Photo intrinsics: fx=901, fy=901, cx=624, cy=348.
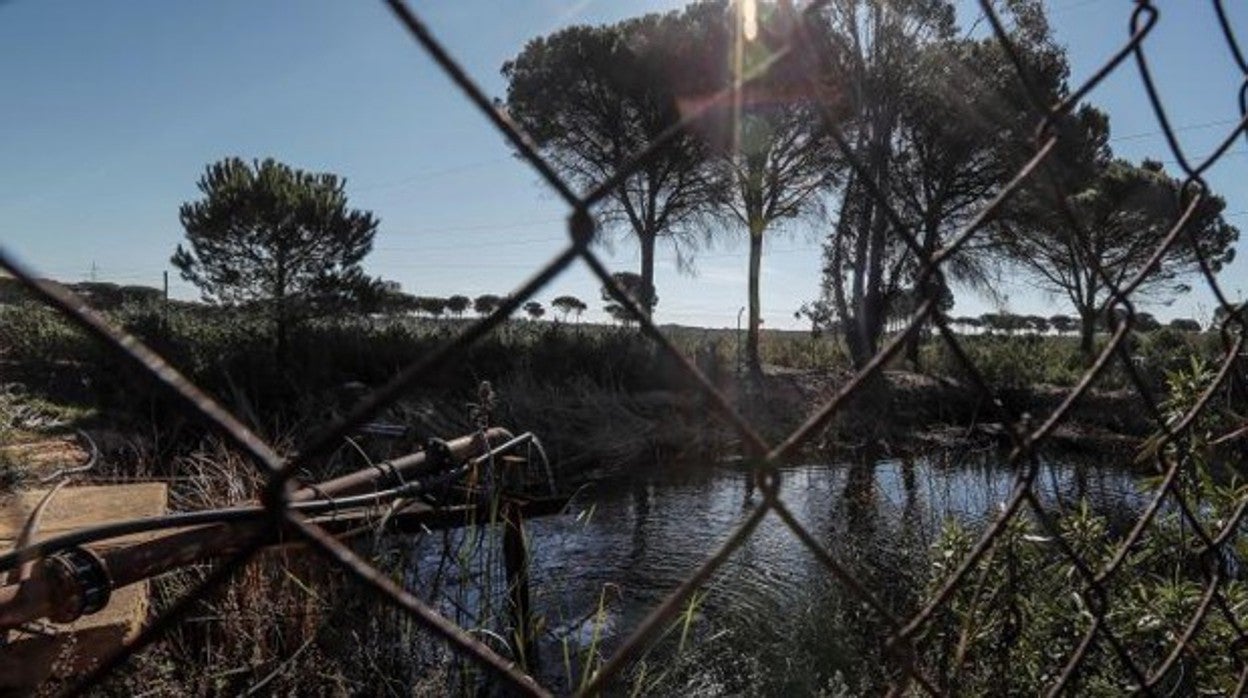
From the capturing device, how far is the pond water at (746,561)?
14.0ft

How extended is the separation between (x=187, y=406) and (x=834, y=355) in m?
23.1

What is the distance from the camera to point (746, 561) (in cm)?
643

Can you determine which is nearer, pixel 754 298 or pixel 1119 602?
pixel 1119 602

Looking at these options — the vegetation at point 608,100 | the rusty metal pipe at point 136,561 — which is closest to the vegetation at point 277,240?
the vegetation at point 608,100

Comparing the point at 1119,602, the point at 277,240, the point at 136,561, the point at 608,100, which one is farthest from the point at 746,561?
the point at 608,100

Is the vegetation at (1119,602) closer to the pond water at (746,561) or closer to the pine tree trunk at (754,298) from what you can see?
the pond water at (746,561)

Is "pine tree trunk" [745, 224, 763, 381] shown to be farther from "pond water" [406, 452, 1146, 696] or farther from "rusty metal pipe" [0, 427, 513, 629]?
"rusty metal pipe" [0, 427, 513, 629]

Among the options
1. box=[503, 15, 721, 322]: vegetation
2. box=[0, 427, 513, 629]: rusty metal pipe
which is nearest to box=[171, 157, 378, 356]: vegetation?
box=[503, 15, 721, 322]: vegetation

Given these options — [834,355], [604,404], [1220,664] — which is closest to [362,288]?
[604,404]

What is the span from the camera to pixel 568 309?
79.1 ft

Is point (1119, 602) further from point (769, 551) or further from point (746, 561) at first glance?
point (769, 551)

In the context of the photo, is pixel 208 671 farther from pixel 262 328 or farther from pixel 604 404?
pixel 262 328

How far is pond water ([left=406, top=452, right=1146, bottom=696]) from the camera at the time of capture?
426cm

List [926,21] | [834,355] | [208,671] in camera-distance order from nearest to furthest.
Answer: [208,671], [926,21], [834,355]
